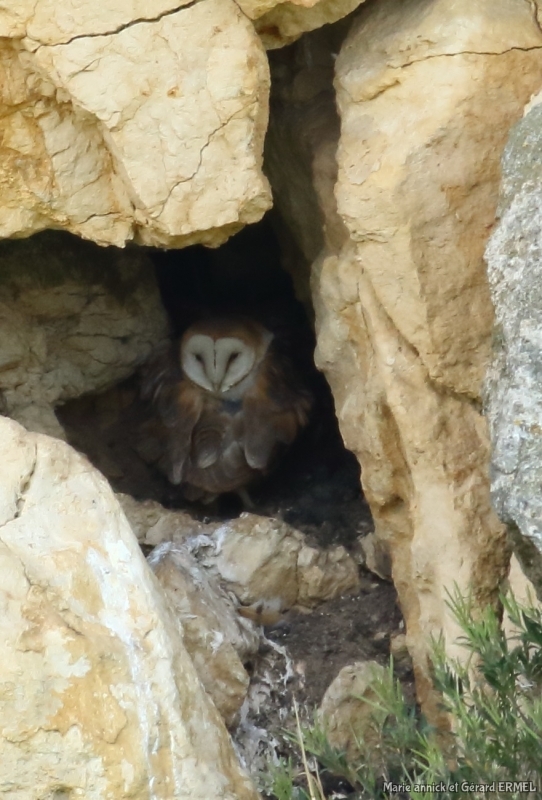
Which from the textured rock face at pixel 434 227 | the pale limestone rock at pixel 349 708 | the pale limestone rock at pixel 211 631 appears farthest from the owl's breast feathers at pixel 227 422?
the textured rock face at pixel 434 227

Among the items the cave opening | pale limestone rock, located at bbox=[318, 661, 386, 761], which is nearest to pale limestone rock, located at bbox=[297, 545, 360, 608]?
the cave opening

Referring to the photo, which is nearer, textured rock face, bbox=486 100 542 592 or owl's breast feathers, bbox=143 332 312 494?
textured rock face, bbox=486 100 542 592

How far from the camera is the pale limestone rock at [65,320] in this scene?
123 inches

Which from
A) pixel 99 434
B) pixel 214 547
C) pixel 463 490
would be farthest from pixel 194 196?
pixel 99 434

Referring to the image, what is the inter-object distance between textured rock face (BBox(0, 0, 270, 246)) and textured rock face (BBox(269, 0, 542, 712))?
8.1 inches

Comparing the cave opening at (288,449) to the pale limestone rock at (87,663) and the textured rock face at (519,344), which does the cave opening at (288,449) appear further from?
the textured rock face at (519,344)

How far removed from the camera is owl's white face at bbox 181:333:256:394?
3.54m

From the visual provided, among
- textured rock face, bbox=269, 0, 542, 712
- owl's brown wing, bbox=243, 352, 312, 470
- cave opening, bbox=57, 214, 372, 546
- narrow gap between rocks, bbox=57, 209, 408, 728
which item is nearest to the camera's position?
textured rock face, bbox=269, 0, 542, 712

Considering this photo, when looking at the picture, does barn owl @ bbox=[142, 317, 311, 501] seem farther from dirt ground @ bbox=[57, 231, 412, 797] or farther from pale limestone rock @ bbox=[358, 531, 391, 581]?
pale limestone rock @ bbox=[358, 531, 391, 581]

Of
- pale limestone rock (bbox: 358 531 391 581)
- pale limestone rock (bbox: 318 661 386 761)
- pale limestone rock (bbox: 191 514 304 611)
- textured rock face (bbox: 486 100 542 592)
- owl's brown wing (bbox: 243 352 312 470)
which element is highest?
textured rock face (bbox: 486 100 542 592)

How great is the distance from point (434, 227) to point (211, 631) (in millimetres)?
987

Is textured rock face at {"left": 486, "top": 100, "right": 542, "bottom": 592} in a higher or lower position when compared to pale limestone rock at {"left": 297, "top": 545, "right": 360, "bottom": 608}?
higher

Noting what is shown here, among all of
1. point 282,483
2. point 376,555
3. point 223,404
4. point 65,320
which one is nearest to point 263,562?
point 376,555

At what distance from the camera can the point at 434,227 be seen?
7.09 feet
